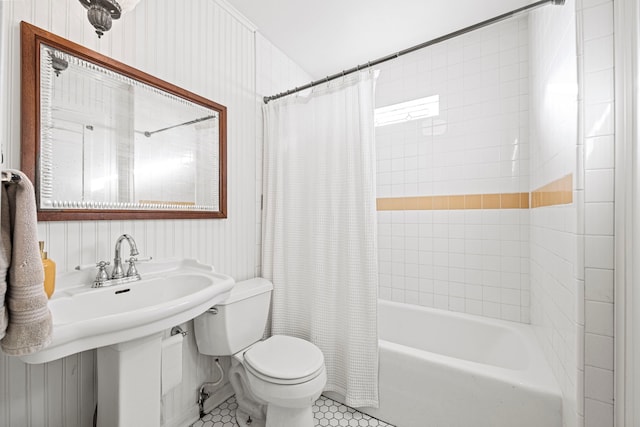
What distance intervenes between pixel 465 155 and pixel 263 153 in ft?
4.84

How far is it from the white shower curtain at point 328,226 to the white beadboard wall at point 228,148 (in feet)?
0.63

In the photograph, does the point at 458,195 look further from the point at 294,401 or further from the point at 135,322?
the point at 135,322

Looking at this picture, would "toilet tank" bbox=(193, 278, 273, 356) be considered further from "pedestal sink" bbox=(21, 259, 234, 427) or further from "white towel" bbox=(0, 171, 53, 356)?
"white towel" bbox=(0, 171, 53, 356)

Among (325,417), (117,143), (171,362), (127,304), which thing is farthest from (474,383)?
(117,143)

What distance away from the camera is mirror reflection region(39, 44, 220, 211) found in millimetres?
1077

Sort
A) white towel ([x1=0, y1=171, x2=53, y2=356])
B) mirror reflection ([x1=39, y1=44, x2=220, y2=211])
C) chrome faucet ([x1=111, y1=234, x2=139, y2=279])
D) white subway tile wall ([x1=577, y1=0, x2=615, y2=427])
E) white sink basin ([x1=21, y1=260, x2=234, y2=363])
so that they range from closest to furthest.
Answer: white towel ([x1=0, y1=171, x2=53, y2=356])
white sink basin ([x1=21, y1=260, x2=234, y2=363])
white subway tile wall ([x1=577, y1=0, x2=615, y2=427])
mirror reflection ([x1=39, y1=44, x2=220, y2=211])
chrome faucet ([x1=111, y1=234, x2=139, y2=279])

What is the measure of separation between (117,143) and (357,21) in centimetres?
160

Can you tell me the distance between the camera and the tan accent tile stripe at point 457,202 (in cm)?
194

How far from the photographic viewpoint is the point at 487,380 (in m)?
1.30

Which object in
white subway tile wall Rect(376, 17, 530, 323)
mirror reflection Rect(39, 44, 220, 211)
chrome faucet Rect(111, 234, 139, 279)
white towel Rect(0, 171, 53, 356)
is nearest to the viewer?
white towel Rect(0, 171, 53, 356)

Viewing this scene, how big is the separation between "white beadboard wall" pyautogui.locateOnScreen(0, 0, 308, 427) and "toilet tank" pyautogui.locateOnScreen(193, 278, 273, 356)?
0.49 ft

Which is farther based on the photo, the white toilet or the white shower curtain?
the white shower curtain

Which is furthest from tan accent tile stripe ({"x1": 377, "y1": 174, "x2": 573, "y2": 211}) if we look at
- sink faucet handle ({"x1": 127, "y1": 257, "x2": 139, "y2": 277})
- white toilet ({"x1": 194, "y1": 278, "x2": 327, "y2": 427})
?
sink faucet handle ({"x1": 127, "y1": 257, "x2": 139, "y2": 277})

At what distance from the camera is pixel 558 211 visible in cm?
124
